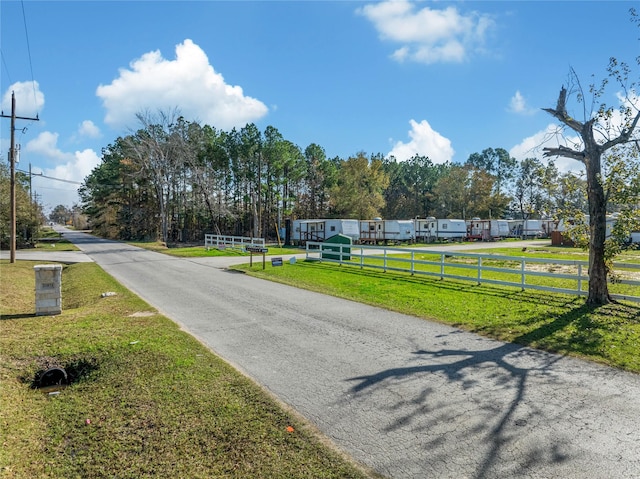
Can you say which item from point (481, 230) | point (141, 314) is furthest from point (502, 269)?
point (481, 230)

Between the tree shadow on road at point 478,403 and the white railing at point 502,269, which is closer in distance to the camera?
the tree shadow on road at point 478,403

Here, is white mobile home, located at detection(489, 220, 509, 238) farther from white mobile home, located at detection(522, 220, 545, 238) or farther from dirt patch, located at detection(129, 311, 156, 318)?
dirt patch, located at detection(129, 311, 156, 318)

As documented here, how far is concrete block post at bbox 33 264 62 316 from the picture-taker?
8461 mm

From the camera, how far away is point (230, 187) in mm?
50406

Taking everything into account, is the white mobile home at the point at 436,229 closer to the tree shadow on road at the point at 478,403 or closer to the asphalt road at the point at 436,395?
the asphalt road at the point at 436,395

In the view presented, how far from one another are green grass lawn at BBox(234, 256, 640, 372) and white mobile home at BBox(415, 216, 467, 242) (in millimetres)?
31181

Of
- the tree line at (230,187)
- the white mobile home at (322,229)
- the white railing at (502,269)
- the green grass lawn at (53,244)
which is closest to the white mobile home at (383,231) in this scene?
the white mobile home at (322,229)

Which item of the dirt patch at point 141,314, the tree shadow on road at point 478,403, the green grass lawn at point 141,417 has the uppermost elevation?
the dirt patch at point 141,314

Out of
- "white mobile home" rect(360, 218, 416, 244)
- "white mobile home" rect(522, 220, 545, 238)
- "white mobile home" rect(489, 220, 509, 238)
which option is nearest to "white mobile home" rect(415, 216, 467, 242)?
"white mobile home" rect(360, 218, 416, 244)

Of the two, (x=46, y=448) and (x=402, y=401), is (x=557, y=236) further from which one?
(x=46, y=448)

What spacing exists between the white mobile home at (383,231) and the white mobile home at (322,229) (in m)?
3.51

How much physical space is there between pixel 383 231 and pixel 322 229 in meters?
7.78

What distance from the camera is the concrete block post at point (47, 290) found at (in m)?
8.46

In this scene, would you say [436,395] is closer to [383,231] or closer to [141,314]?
[141,314]
